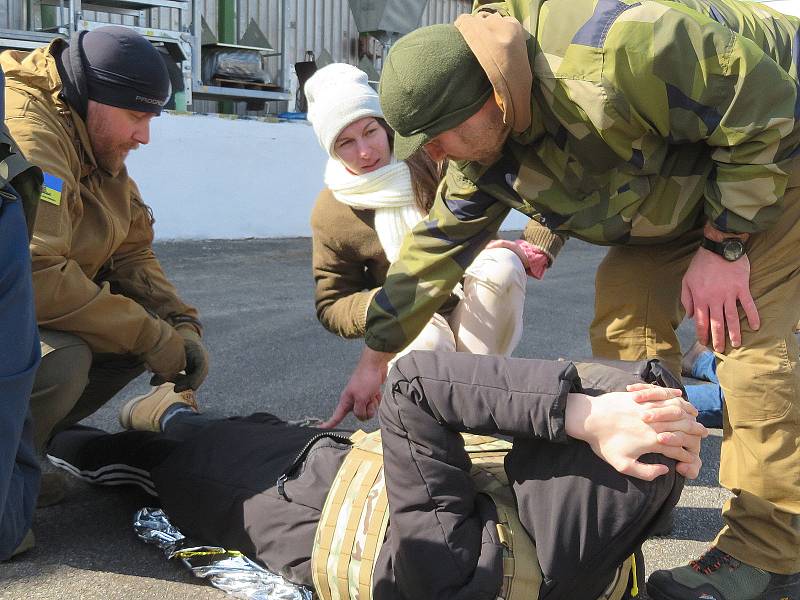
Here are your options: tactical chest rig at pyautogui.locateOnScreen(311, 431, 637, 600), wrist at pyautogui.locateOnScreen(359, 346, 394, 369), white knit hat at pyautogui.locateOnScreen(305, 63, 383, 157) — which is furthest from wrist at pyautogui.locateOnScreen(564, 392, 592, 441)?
white knit hat at pyautogui.locateOnScreen(305, 63, 383, 157)

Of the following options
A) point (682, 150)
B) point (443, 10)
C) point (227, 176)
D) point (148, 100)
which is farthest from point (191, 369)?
point (443, 10)

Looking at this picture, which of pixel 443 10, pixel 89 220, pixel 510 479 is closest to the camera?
pixel 510 479

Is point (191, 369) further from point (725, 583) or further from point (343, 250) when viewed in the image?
point (725, 583)

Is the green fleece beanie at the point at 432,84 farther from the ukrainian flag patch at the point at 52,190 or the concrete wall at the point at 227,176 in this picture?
the concrete wall at the point at 227,176

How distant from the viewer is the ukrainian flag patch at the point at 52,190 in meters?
2.26

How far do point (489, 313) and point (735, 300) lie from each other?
1044 mm

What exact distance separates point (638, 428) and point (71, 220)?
1600mm

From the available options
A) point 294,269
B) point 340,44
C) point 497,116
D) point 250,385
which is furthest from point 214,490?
point 340,44

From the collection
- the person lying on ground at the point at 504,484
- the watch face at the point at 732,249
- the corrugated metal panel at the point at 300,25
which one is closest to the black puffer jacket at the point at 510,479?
the person lying on ground at the point at 504,484

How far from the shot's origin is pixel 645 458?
4.87 ft

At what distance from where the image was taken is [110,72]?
8.18 feet

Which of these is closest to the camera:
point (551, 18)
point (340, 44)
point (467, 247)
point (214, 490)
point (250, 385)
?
point (551, 18)

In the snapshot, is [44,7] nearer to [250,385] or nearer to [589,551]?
[250,385]

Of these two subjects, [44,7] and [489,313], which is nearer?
[489,313]
